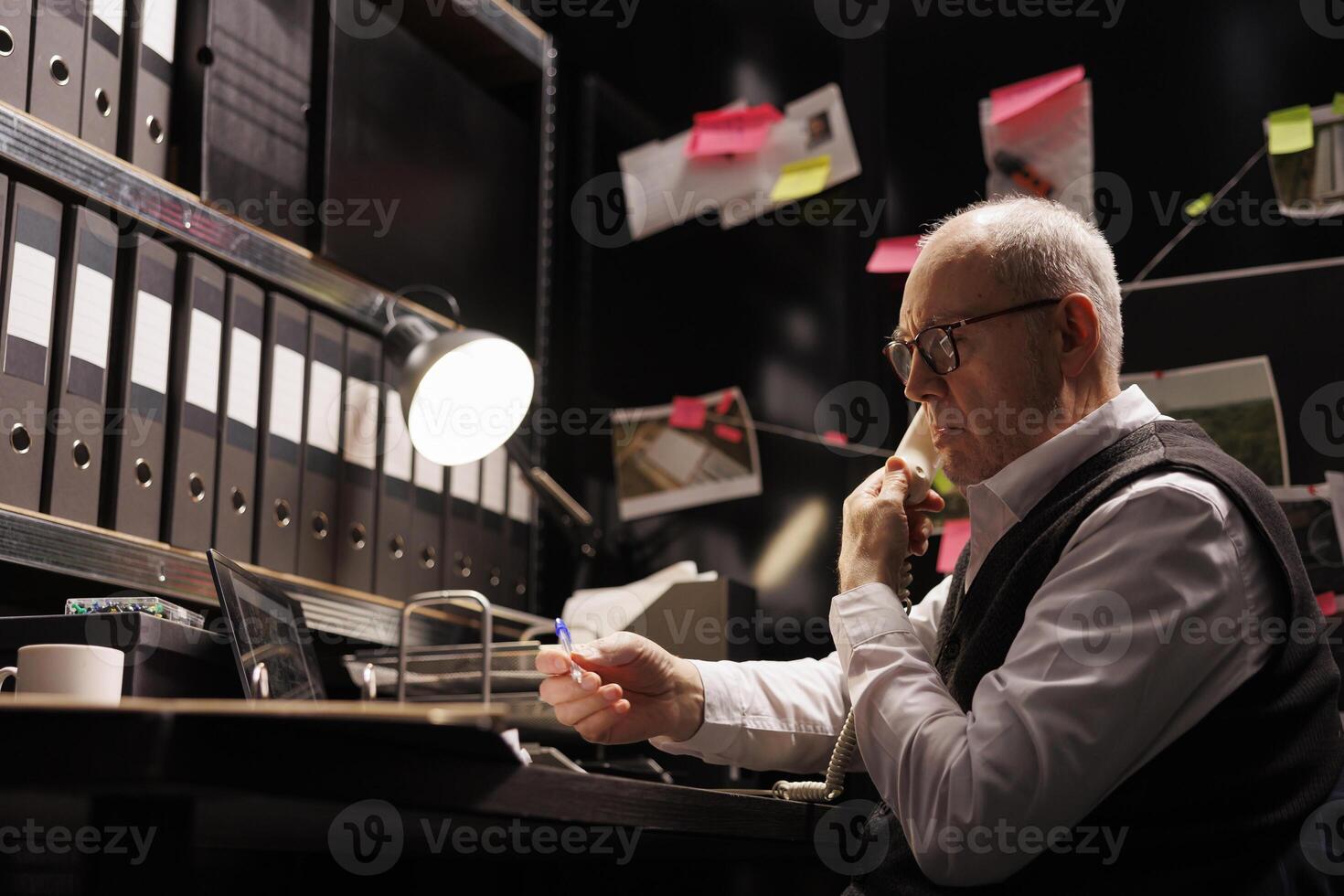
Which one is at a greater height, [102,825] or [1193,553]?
[1193,553]

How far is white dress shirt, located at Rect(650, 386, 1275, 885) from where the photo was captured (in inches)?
43.0

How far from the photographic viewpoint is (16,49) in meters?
1.53

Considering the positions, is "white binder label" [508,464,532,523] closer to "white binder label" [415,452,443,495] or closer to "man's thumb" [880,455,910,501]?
"white binder label" [415,452,443,495]

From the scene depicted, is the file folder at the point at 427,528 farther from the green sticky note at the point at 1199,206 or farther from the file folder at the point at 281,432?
the green sticky note at the point at 1199,206

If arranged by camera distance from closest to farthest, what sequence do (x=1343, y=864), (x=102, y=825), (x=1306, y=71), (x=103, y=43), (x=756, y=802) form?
(x=102, y=825), (x=1343, y=864), (x=756, y=802), (x=103, y=43), (x=1306, y=71)

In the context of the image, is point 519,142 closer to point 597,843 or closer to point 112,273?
point 112,273

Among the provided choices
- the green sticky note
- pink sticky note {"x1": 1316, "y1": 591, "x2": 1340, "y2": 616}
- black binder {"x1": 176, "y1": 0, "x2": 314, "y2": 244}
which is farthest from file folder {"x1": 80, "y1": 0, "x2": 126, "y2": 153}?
pink sticky note {"x1": 1316, "y1": 591, "x2": 1340, "y2": 616}

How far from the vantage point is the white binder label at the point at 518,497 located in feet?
7.72

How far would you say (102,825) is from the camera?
0.77m

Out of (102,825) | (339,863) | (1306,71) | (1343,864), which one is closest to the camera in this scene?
(102,825)

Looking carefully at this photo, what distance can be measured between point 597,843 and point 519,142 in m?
1.61

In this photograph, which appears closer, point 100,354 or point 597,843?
point 597,843

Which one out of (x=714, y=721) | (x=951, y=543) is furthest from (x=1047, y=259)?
(x=951, y=543)

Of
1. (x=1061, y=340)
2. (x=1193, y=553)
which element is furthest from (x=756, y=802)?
(x=1061, y=340)
